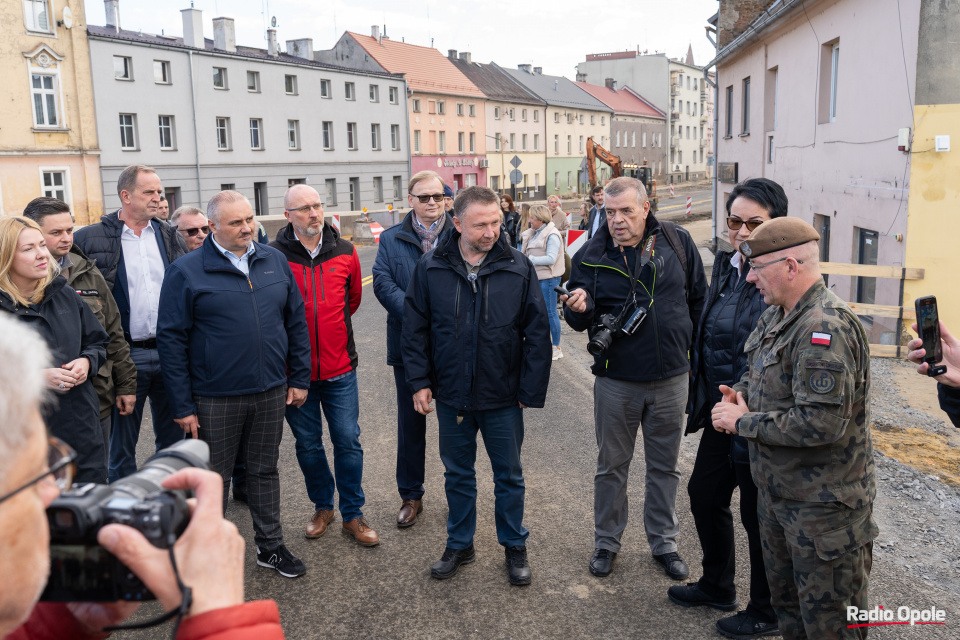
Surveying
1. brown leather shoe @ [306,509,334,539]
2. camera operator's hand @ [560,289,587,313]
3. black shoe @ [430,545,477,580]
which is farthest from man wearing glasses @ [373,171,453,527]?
camera operator's hand @ [560,289,587,313]

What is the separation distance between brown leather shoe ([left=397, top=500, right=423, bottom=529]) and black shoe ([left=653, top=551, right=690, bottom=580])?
1673 mm

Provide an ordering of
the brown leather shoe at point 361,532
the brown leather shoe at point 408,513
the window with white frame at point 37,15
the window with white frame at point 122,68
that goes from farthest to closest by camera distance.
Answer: the window with white frame at point 122,68 < the window with white frame at point 37,15 < the brown leather shoe at point 408,513 < the brown leather shoe at point 361,532

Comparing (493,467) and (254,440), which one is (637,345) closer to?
(493,467)

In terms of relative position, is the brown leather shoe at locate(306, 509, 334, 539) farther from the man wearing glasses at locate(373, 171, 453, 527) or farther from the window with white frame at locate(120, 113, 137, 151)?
the window with white frame at locate(120, 113, 137, 151)

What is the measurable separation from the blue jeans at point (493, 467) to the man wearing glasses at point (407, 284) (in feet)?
2.26

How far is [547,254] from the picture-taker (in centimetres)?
988

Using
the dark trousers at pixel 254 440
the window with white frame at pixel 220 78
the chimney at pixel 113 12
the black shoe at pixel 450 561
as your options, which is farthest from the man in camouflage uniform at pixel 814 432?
the chimney at pixel 113 12

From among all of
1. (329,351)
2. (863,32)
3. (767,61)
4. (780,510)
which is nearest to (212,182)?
(767,61)

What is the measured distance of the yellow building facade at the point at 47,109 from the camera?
30.5m

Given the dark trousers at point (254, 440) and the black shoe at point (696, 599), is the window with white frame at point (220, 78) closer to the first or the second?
the dark trousers at point (254, 440)

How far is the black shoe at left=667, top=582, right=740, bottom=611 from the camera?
154 inches

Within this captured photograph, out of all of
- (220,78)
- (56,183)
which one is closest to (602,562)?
(56,183)

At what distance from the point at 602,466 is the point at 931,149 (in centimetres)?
764

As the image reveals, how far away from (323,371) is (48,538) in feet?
11.6
